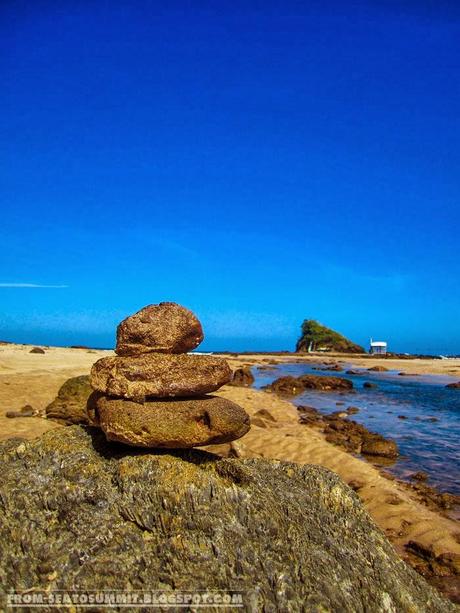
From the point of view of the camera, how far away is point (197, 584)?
4.63 meters

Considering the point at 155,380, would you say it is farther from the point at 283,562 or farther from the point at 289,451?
the point at 289,451

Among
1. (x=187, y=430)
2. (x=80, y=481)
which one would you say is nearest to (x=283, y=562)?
(x=187, y=430)

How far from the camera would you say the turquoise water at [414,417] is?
48.6 ft

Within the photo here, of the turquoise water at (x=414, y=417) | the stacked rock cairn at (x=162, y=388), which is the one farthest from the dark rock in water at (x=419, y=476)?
the stacked rock cairn at (x=162, y=388)

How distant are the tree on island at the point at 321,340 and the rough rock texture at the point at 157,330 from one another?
90069mm

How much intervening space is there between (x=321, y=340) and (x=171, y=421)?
9314 cm

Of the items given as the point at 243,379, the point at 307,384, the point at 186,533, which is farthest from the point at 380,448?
the point at 243,379

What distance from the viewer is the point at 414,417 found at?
23797 mm

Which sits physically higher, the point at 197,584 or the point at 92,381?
the point at 92,381

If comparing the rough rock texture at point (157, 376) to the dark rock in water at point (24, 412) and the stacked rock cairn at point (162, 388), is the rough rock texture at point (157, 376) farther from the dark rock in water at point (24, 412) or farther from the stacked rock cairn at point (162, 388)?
the dark rock in water at point (24, 412)

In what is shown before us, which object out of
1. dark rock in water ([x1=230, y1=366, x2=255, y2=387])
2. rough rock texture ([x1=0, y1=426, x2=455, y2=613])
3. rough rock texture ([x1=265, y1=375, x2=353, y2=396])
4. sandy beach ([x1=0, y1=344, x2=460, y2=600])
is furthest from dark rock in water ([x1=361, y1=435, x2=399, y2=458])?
dark rock in water ([x1=230, y1=366, x2=255, y2=387])

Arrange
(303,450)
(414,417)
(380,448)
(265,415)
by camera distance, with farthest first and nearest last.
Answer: (414,417), (265,415), (380,448), (303,450)

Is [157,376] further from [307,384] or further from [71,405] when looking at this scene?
[307,384]

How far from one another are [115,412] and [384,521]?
24.8ft
